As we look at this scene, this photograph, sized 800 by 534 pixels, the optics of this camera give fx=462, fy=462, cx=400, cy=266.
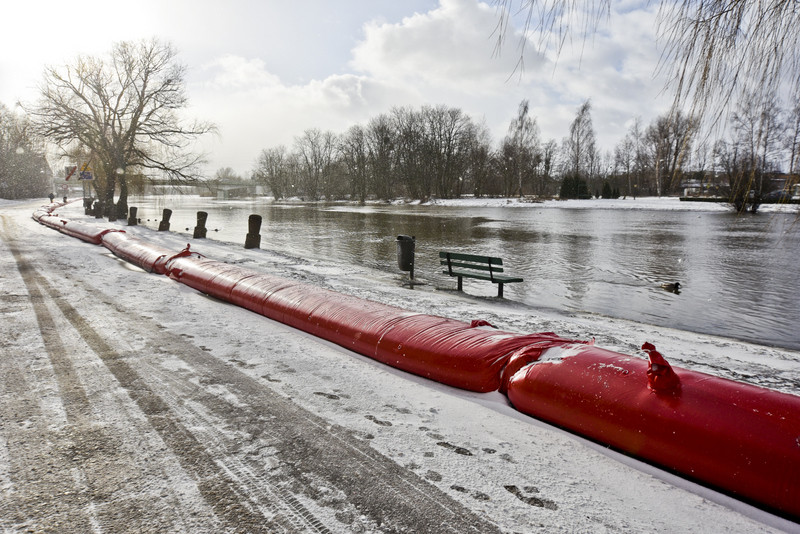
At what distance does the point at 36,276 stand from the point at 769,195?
10215mm

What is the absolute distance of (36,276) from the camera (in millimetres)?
8211

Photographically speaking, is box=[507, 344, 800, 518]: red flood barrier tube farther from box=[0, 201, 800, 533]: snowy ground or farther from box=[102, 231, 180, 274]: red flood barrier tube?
box=[102, 231, 180, 274]: red flood barrier tube

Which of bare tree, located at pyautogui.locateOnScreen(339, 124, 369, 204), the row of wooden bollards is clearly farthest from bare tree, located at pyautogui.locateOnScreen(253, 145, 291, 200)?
the row of wooden bollards

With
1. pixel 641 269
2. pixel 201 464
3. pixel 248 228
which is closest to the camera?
pixel 201 464

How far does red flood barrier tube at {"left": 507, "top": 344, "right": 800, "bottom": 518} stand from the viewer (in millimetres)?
2320

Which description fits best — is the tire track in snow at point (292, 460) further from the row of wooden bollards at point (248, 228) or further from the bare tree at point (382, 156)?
the bare tree at point (382, 156)

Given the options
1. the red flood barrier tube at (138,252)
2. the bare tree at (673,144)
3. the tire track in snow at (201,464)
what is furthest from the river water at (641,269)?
the red flood barrier tube at (138,252)

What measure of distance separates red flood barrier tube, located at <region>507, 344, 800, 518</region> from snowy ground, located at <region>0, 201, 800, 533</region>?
0.11m

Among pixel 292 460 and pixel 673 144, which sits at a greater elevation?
pixel 673 144

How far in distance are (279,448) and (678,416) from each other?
2317mm

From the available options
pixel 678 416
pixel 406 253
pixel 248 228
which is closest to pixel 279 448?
pixel 678 416

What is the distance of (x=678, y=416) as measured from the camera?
2.62 m

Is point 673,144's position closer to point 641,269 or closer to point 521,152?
point 641,269

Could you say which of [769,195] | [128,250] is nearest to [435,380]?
[769,195]
